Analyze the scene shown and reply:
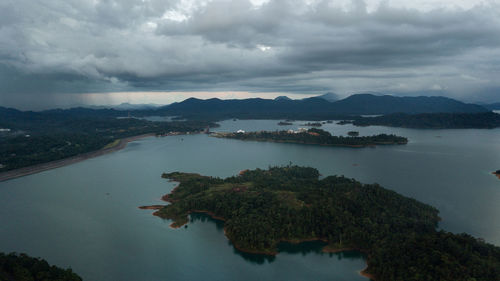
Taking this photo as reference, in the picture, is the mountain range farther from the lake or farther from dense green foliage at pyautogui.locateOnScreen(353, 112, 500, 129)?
the lake

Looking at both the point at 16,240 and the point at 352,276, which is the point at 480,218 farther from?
the point at 16,240

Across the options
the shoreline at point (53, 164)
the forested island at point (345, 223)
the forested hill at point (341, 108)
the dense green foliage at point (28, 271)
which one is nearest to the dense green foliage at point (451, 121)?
the forested hill at point (341, 108)

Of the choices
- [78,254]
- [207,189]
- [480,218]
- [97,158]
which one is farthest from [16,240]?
[480,218]

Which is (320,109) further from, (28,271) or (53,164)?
(28,271)

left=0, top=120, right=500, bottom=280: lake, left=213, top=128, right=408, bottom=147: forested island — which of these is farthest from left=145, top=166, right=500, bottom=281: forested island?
left=213, top=128, right=408, bottom=147: forested island

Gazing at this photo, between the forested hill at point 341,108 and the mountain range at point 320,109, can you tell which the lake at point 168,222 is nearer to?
the mountain range at point 320,109
